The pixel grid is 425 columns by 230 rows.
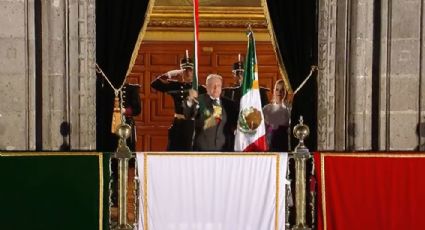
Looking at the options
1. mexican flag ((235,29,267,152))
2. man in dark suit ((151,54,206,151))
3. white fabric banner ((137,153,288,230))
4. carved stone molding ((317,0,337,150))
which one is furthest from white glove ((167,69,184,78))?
white fabric banner ((137,153,288,230))

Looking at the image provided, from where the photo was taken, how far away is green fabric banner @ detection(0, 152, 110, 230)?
20.1 ft

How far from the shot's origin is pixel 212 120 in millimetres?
8531

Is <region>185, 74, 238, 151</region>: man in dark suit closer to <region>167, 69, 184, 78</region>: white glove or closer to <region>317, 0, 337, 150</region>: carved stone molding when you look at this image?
<region>167, 69, 184, 78</region>: white glove

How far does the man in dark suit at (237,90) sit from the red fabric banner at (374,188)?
2720 millimetres

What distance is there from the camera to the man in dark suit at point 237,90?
29.3 feet

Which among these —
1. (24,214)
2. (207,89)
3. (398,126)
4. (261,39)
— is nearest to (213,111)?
(207,89)

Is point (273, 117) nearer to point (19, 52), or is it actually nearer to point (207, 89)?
point (207, 89)

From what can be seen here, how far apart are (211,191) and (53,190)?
1.52 m

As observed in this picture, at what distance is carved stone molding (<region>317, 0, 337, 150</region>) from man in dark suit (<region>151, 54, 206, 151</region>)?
1762mm

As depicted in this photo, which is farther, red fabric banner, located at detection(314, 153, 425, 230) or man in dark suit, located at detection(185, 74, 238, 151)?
man in dark suit, located at detection(185, 74, 238, 151)

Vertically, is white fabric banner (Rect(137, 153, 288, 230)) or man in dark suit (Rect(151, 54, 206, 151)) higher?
man in dark suit (Rect(151, 54, 206, 151))

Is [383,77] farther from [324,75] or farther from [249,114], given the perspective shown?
[249,114]

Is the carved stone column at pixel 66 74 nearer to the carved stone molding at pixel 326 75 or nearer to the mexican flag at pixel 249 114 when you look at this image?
the mexican flag at pixel 249 114

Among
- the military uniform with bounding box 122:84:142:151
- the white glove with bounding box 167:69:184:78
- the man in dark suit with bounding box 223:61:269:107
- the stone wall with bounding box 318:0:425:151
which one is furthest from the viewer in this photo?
the white glove with bounding box 167:69:184:78
